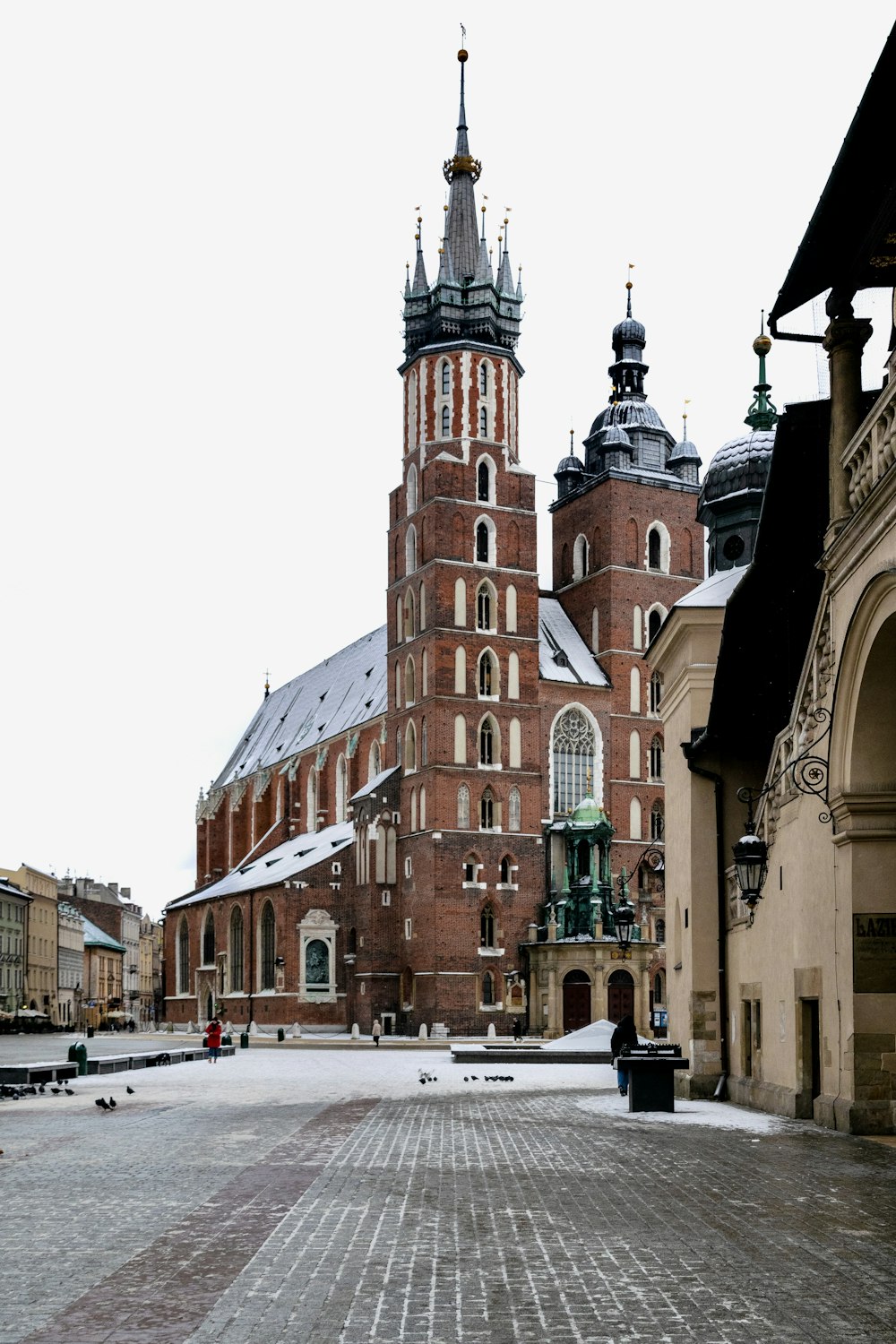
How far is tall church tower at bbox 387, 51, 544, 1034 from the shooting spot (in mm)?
63844

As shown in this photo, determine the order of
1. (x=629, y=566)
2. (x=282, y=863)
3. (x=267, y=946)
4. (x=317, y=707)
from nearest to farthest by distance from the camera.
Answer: (x=629, y=566), (x=267, y=946), (x=282, y=863), (x=317, y=707)

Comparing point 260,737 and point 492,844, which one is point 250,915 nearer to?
point 492,844

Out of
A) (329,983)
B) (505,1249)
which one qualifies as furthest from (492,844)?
(505,1249)

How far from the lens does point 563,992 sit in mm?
62656

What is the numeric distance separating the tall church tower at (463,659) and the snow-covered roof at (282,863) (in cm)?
617

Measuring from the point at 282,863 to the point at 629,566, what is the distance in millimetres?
22124

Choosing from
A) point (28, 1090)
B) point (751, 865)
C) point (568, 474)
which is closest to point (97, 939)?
point (568, 474)

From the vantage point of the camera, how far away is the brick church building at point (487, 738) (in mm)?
63781

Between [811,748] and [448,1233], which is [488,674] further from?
[448,1233]

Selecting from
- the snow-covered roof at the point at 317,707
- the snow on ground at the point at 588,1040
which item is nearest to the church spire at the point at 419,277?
the snow-covered roof at the point at 317,707

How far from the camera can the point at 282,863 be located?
77.5 meters

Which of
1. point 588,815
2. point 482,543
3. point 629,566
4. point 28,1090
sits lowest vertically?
point 28,1090

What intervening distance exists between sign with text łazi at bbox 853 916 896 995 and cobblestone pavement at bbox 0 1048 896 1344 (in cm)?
141

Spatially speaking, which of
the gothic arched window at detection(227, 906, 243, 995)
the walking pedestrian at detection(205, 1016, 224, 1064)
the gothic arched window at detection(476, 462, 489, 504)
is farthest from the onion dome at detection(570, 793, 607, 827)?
the walking pedestrian at detection(205, 1016, 224, 1064)
